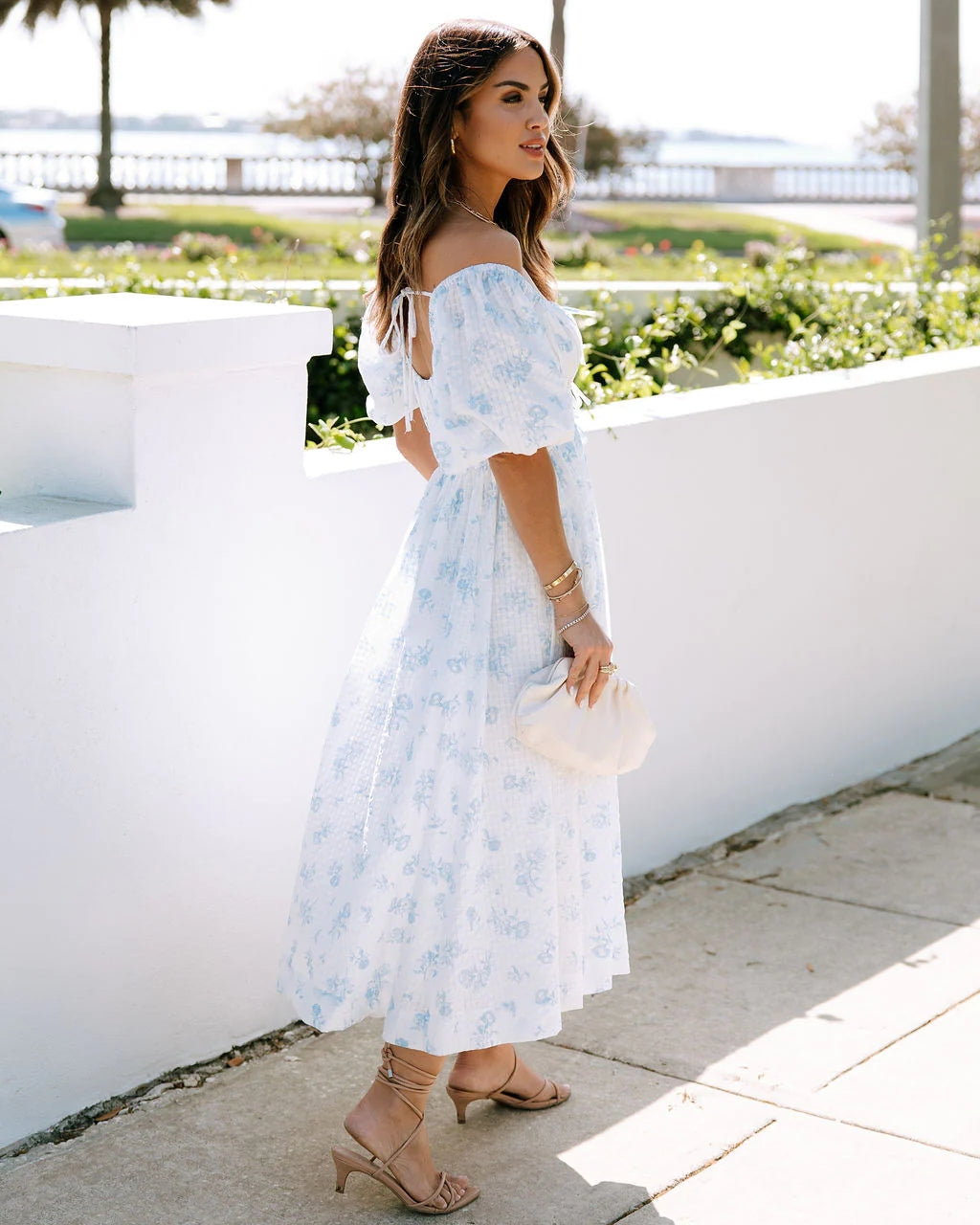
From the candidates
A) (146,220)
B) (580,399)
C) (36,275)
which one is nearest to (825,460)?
(580,399)

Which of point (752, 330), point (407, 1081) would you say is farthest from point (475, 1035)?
point (752, 330)

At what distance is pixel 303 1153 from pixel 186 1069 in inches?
15.9

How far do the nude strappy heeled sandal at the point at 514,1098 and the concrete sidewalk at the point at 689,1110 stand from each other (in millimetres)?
28

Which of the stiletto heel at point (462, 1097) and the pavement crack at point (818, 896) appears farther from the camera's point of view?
the pavement crack at point (818, 896)

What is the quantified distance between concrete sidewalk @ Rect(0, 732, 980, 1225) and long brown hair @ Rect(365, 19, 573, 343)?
1467 millimetres

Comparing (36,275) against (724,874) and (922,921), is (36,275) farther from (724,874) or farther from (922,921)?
(922,921)

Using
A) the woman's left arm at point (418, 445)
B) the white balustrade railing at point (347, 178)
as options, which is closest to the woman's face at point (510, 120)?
the woman's left arm at point (418, 445)

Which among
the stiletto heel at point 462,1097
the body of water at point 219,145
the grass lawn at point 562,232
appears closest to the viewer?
the stiletto heel at point 462,1097

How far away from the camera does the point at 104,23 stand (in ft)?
123

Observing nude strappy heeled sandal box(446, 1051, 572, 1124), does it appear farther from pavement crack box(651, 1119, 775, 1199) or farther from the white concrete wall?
the white concrete wall

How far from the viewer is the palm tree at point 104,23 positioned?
3394 cm

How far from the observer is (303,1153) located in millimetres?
2947

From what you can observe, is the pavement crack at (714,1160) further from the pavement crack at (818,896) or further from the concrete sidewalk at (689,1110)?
the pavement crack at (818,896)

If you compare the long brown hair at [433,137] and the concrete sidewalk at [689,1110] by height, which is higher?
the long brown hair at [433,137]
